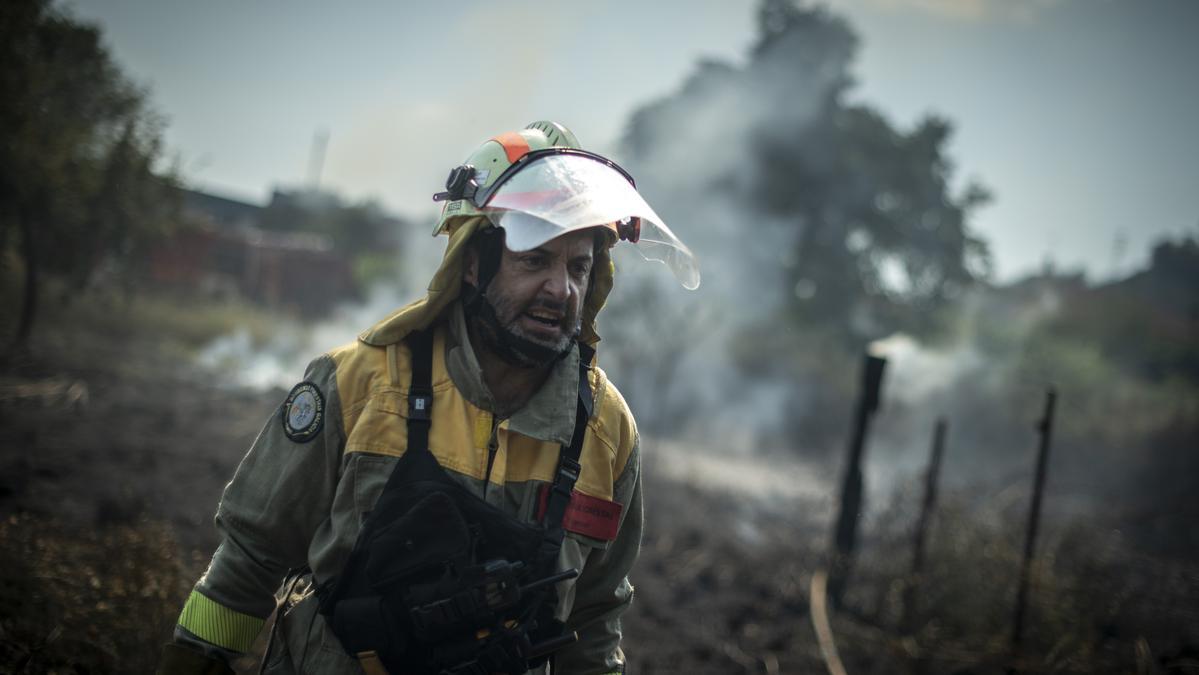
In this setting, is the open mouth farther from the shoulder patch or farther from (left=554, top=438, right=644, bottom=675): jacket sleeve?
the shoulder patch

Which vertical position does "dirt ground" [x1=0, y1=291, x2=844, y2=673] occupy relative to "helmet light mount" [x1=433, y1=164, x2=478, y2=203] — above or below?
below

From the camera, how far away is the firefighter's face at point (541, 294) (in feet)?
6.70

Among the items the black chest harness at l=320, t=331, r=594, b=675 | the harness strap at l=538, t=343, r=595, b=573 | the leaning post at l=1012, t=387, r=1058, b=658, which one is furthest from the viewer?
the leaning post at l=1012, t=387, r=1058, b=658

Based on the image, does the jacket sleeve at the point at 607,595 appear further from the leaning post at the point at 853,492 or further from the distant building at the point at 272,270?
the distant building at the point at 272,270

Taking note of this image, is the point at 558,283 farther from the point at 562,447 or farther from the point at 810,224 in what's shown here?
the point at 810,224

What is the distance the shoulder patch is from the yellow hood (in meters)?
0.19

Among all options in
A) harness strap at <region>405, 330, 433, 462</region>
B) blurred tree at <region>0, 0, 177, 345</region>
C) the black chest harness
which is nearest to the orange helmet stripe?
harness strap at <region>405, 330, 433, 462</region>

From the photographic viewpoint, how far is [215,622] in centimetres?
180

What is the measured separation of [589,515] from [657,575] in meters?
5.90

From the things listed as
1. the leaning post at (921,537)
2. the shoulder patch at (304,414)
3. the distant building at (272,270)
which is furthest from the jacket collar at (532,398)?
the distant building at (272,270)

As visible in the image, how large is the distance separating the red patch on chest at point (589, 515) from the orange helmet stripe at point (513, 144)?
99cm

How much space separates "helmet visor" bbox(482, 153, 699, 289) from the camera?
6.37 ft

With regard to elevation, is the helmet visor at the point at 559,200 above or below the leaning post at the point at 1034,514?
above

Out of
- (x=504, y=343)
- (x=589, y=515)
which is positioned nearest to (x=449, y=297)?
(x=504, y=343)
